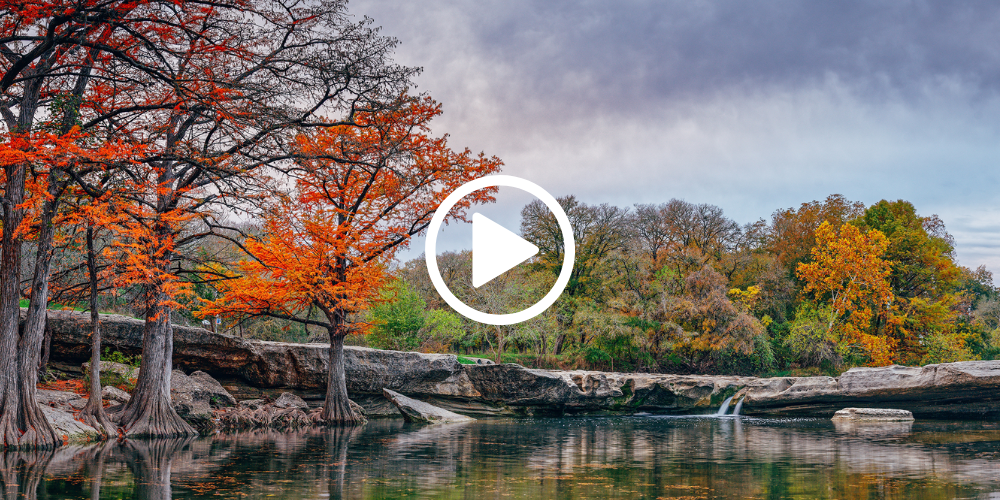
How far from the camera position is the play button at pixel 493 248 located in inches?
660

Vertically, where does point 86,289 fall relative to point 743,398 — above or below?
above

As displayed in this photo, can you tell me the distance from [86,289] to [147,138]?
174 inches

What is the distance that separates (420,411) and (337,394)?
11.2 ft

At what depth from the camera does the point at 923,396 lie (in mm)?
27219

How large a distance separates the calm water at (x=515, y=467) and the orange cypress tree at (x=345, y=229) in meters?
4.39

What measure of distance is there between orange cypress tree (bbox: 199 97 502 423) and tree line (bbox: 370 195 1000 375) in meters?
14.6

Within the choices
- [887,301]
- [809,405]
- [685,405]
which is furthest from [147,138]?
[887,301]

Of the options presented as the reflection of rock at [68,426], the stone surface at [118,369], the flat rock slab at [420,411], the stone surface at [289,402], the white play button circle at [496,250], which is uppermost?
the white play button circle at [496,250]

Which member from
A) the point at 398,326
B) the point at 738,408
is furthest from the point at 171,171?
the point at 738,408

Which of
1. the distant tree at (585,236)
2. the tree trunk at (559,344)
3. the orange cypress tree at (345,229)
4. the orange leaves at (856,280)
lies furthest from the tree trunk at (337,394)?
the orange leaves at (856,280)

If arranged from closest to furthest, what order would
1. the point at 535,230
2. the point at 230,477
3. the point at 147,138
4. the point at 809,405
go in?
the point at 230,477 < the point at 147,138 < the point at 809,405 < the point at 535,230

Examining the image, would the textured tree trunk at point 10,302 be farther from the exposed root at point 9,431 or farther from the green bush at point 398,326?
the green bush at point 398,326

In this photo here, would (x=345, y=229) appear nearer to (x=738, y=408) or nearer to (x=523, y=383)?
(x=523, y=383)

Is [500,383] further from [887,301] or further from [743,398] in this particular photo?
[887,301]
